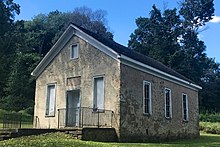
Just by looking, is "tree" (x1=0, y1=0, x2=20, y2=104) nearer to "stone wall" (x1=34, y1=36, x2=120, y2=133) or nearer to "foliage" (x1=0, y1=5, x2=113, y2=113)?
"foliage" (x1=0, y1=5, x2=113, y2=113)

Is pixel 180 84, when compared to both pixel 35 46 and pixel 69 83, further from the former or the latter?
pixel 35 46

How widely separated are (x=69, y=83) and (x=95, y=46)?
2.93 metres

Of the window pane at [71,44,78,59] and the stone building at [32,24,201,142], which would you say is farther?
the window pane at [71,44,78,59]

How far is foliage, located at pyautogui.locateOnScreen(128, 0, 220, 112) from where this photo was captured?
47.1 m

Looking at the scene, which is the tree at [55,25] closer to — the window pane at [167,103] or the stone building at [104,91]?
the stone building at [104,91]

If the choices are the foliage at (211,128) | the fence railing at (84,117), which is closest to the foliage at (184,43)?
the foliage at (211,128)

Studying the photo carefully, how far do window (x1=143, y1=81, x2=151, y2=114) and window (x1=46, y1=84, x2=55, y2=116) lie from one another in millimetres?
5781

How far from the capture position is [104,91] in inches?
657

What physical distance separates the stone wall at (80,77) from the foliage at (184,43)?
95.5 feet

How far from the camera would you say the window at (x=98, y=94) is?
16775mm

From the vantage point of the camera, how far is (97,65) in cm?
1739

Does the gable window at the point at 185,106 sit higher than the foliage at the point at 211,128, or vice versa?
the gable window at the point at 185,106

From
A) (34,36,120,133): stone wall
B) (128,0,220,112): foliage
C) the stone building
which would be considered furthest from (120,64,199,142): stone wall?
(128,0,220,112): foliage

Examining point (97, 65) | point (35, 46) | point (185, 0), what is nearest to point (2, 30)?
point (97, 65)
